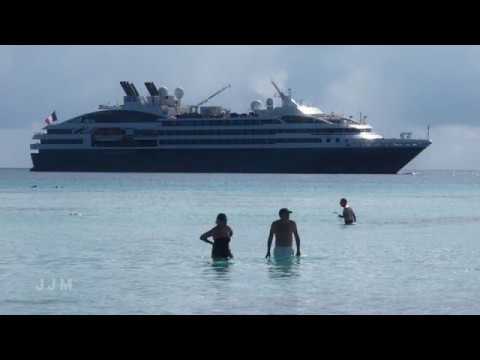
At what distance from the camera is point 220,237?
54.0ft

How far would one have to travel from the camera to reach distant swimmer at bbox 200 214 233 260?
15953 mm

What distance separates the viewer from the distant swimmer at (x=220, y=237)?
16.0 m

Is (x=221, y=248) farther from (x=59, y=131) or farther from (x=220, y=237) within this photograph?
(x=59, y=131)

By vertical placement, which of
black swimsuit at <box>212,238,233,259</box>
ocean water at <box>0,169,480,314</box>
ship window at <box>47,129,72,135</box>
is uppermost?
ship window at <box>47,129,72,135</box>

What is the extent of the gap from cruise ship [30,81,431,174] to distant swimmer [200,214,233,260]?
85.6m

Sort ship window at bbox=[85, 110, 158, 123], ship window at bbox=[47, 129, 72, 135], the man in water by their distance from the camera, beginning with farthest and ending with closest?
ship window at bbox=[47, 129, 72, 135] < ship window at bbox=[85, 110, 158, 123] < the man in water

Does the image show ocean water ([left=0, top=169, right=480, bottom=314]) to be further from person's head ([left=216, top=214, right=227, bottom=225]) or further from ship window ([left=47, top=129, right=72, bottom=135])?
ship window ([left=47, top=129, right=72, bottom=135])

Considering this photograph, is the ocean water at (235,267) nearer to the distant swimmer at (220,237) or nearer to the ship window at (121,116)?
the distant swimmer at (220,237)

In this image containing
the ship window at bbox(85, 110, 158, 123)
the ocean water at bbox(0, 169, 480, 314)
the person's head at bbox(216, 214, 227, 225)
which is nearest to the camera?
the ocean water at bbox(0, 169, 480, 314)

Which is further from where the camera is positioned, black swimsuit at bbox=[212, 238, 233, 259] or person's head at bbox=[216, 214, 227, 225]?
black swimsuit at bbox=[212, 238, 233, 259]

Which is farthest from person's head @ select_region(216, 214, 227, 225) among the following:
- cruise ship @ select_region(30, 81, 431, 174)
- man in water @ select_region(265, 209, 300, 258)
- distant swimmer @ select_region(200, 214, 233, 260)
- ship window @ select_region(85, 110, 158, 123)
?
ship window @ select_region(85, 110, 158, 123)
